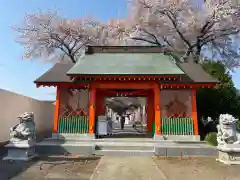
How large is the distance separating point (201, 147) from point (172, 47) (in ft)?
49.7

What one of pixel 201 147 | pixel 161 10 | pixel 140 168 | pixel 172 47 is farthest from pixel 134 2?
pixel 140 168

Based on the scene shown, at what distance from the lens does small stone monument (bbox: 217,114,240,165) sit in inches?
294

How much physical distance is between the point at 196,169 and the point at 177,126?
372cm

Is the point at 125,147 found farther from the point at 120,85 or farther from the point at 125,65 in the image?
the point at 125,65

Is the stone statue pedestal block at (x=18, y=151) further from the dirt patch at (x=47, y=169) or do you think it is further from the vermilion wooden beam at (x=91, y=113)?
the vermilion wooden beam at (x=91, y=113)

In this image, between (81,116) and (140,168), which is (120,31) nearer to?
(81,116)

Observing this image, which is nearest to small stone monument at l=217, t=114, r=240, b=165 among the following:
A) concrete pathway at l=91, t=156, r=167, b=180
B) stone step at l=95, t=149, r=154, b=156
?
concrete pathway at l=91, t=156, r=167, b=180

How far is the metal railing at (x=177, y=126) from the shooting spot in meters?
10.3

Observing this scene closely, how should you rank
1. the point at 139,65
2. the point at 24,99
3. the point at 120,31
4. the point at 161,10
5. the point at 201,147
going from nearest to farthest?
the point at 201,147 < the point at 139,65 < the point at 24,99 < the point at 161,10 < the point at 120,31

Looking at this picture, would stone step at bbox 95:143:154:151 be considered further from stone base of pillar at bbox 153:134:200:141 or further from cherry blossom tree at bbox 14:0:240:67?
cherry blossom tree at bbox 14:0:240:67

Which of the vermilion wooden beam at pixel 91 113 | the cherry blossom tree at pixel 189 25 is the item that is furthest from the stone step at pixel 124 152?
the cherry blossom tree at pixel 189 25

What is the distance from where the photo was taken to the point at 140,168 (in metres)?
6.74

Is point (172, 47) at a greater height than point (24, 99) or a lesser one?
greater

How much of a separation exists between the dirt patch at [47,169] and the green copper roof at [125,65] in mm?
4181
